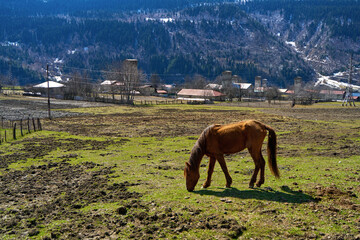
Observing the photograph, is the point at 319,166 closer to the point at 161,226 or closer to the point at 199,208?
the point at 199,208

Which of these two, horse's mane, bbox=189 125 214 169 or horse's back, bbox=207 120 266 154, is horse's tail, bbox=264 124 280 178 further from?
horse's mane, bbox=189 125 214 169

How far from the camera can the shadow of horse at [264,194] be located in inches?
362

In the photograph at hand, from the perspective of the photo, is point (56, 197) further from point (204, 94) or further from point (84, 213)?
point (204, 94)

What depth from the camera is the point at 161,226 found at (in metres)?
7.90

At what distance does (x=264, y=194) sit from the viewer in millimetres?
9828

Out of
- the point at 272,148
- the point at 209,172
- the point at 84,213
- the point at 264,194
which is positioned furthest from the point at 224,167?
the point at 84,213

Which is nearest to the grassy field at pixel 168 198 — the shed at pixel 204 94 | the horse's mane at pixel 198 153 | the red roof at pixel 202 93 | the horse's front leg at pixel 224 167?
the horse's front leg at pixel 224 167

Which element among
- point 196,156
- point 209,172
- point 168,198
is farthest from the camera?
point 209,172

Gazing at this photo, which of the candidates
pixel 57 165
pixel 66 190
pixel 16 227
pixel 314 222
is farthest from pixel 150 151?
pixel 314 222

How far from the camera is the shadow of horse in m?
9.19

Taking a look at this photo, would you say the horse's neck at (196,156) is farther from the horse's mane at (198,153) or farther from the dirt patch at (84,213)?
the dirt patch at (84,213)

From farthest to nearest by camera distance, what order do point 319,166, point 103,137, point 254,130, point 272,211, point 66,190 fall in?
point 103,137
point 319,166
point 66,190
point 254,130
point 272,211

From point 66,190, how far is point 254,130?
800 cm

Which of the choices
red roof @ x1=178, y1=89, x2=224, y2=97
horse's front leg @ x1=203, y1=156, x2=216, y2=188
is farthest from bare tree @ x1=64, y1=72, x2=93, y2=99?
horse's front leg @ x1=203, y1=156, x2=216, y2=188
